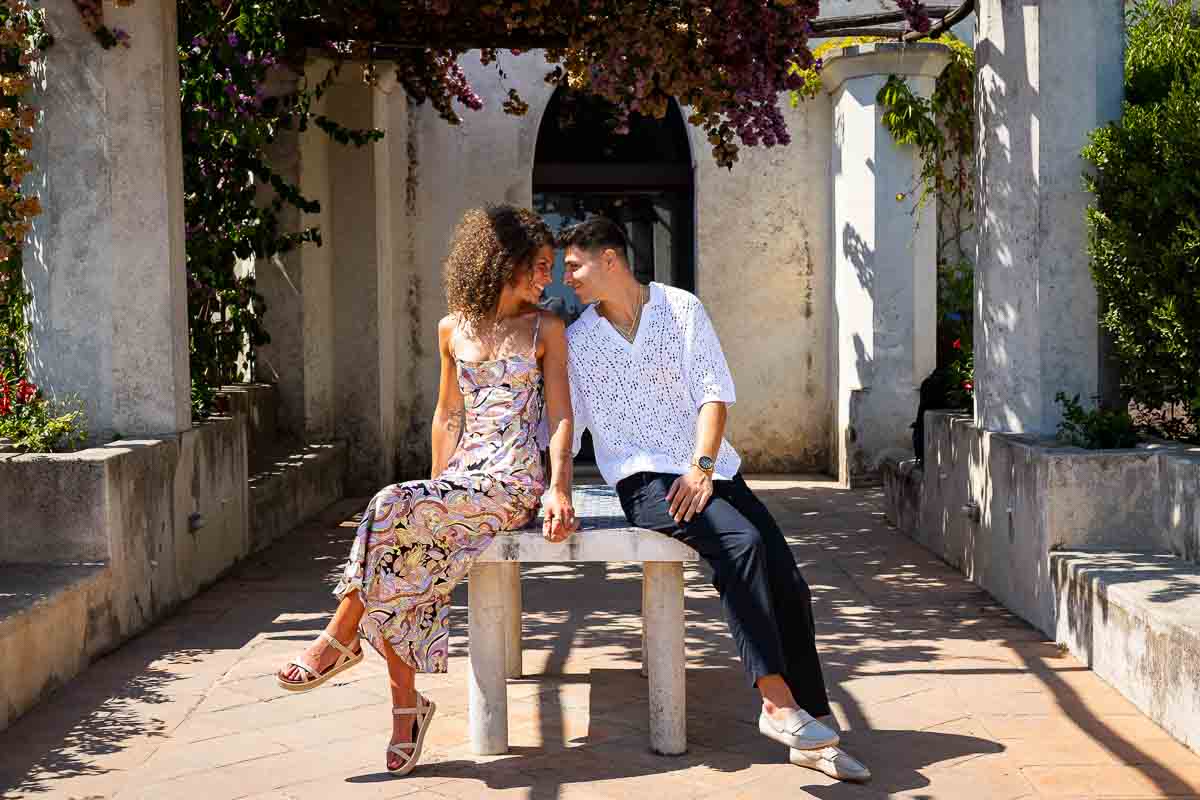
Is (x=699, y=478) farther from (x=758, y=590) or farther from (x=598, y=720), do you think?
(x=598, y=720)

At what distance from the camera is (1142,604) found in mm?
4824

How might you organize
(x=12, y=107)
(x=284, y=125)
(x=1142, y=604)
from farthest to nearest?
1. (x=284, y=125)
2. (x=12, y=107)
3. (x=1142, y=604)

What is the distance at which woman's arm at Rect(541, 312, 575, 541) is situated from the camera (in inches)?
174

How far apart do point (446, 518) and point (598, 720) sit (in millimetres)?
977

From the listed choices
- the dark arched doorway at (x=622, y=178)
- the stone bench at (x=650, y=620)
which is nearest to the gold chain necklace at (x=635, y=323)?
the stone bench at (x=650, y=620)

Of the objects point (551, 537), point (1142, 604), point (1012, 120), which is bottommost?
point (1142, 604)

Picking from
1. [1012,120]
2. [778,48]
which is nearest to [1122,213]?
[1012,120]

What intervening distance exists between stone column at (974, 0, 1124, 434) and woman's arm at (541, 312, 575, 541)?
106 inches

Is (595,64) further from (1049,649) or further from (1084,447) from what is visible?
(1049,649)

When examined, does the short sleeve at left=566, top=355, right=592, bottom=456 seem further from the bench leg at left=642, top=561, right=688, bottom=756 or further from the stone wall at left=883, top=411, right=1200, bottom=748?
the stone wall at left=883, top=411, right=1200, bottom=748

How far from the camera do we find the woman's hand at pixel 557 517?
440 centimetres

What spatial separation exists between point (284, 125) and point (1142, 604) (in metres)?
6.52

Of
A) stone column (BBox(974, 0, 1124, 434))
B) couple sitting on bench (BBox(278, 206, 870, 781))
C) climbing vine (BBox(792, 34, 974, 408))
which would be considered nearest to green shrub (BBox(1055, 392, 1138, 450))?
stone column (BBox(974, 0, 1124, 434))

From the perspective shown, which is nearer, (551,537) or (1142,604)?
(551,537)
